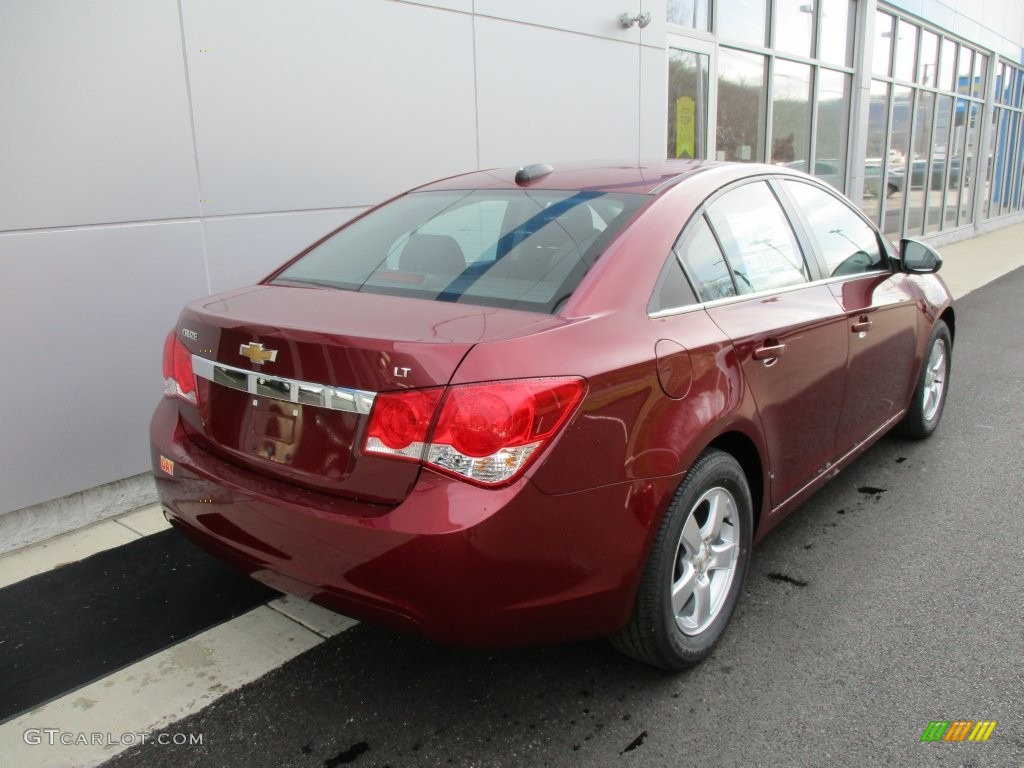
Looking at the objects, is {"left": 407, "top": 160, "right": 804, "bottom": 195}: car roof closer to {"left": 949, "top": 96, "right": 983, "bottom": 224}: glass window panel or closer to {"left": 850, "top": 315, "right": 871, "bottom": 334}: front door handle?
{"left": 850, "top": 315, "right": 871, "bottom": 334}: front door handle

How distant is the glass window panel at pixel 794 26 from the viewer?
10.8 meters

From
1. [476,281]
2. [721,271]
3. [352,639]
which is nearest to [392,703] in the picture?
[352,639]

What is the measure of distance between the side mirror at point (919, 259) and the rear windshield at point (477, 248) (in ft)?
6.58

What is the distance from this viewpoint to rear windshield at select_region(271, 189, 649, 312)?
2494 millimetres

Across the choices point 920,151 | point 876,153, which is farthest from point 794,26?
point 920,151

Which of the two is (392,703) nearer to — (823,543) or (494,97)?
(823,543)

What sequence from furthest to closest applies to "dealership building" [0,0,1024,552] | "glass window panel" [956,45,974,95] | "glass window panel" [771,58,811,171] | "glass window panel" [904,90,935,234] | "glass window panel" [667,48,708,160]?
"glass window panel" [956,45,974,95]
"glass window panel" [904,90,935,234]
"glass window panel" [771,58,811,171]
"glass window panel" [667,48,708,160]
"dealership building" [0,0,1024,552]

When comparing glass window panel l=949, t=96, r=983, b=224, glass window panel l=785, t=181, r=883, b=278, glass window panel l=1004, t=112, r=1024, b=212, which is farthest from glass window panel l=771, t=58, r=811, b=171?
glass window panel l=1004, t=112, r=1024, b=212

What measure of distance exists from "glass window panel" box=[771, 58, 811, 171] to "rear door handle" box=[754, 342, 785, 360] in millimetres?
9015

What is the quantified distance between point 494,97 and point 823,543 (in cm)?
415

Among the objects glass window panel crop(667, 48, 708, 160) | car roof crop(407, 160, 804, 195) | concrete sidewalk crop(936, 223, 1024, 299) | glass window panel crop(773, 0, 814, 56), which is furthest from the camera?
concrete sidewalk crop(936, 223, 1024, 299)

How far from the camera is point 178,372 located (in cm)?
265

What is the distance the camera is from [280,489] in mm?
2297

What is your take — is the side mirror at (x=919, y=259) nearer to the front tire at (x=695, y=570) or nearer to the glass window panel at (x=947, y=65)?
the front tire at (x=695, y=570)
